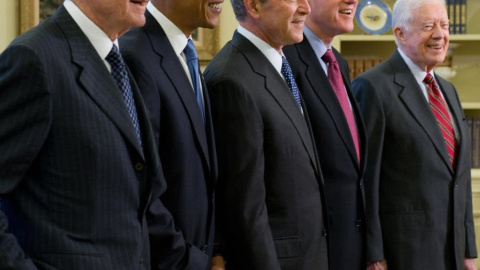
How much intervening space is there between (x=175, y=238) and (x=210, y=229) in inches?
7.3

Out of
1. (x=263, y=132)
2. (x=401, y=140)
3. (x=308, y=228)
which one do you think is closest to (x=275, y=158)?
(x=263, y=132)

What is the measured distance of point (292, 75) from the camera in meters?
2.33

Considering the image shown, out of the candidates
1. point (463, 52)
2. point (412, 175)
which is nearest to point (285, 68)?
point (412, 175)

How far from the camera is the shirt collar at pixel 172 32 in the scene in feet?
6.56

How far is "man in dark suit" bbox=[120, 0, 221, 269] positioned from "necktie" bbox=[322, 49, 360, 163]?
652 mm

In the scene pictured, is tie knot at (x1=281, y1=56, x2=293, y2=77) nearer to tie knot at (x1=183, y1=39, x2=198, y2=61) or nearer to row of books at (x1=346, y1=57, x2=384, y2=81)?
tie knot at (x1=183, y1=39, x2=198, y2=61)

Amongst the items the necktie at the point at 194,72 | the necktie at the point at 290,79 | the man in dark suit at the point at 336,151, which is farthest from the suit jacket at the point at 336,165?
the necktie at the point at 194,72

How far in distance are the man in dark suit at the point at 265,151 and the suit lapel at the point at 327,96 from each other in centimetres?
15

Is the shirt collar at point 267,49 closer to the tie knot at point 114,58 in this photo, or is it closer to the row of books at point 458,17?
the tie knot at point 114,58

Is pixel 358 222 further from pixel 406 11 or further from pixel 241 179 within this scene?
pixel 406 11

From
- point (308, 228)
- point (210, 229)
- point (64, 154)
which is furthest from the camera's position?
point (308, 228)

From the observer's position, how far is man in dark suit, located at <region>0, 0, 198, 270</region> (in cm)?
144

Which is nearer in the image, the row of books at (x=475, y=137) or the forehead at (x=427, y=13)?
the forehead at (x=427, y=13)

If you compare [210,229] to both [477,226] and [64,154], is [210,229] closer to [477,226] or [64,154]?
[64,154]
